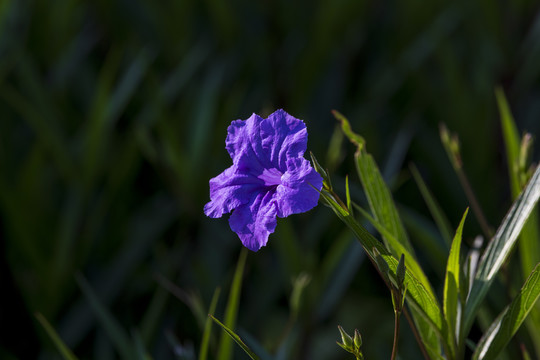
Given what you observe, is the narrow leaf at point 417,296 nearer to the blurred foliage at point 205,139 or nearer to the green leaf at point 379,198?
the green leaf at point 379,198

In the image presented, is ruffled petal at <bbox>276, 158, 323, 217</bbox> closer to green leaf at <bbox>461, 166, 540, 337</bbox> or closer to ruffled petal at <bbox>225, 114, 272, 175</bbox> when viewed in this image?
ruffled petal at <bbox>225, 114, 272, 175</bbox>

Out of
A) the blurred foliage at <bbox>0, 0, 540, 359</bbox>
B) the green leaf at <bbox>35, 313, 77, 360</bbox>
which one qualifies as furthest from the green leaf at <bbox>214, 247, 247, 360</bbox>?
the green leaf at <bbox>35, 313, 77, 360</bbox>

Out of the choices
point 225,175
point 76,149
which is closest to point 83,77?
point 76,149

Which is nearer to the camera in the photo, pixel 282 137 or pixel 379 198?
pixel 282 137

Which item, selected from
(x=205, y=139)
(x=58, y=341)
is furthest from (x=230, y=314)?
(x=205, y=139)

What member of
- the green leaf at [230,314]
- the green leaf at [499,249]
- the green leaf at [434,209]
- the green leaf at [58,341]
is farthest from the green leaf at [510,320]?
the green leaf at [58,341]

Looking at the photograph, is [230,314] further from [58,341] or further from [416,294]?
[416,294]
